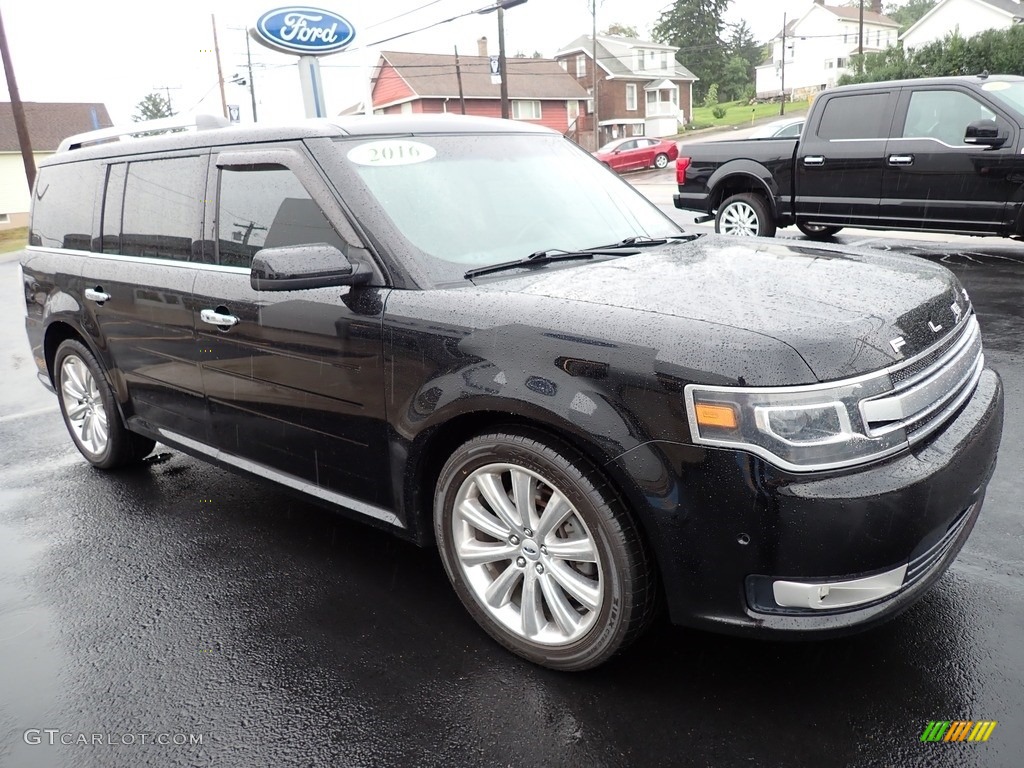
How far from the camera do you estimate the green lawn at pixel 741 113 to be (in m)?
60.2

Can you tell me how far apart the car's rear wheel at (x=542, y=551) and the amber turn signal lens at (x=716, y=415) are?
0.38 m

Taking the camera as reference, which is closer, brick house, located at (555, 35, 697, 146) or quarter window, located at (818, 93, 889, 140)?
quarter window, located at (818, 93, 889, 140)

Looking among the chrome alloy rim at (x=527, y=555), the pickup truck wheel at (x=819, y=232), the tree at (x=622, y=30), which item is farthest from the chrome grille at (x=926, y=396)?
the tree at (x=622, y=30)

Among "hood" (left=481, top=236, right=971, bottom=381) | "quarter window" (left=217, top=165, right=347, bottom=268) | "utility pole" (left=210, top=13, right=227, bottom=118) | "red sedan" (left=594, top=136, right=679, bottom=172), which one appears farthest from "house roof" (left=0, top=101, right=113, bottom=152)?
"hood" (left=481, top=236, right=971, bottom=381)

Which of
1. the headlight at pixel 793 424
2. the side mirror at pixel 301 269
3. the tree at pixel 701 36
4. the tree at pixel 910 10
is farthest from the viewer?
the tree at pixel 910 10

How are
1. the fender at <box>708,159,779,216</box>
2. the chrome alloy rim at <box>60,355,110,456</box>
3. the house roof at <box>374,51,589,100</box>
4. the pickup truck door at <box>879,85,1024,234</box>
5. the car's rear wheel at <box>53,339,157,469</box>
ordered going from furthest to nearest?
1. the house roof at <box>374,51,589,100</box>
2. the fender at <box>708,159,779,216</box>
3. the pickup truck door at <box>879,85,1024,234</box>
4. the chrome alloy rim at <box>60,355,110,456</box>
5. the car's rear wheel at <box>53,339,157,469</box>

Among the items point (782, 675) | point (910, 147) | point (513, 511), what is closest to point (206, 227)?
point (513, 511)

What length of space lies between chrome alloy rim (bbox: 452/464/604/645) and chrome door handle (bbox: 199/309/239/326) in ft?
4.43

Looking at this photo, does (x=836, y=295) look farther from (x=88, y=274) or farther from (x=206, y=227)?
(x=88, y=274)

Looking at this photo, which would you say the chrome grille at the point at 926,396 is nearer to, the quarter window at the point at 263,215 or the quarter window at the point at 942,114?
the quarter window at the point at 263,215

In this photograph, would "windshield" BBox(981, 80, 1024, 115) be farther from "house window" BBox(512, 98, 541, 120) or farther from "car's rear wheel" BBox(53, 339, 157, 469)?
"house window" BBox(512, 98, 541, 120)

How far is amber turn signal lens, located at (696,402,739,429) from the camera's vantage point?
85.5 inches

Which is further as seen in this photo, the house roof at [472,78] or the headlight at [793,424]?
the house roof at [472,78]

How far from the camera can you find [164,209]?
12.8ft
